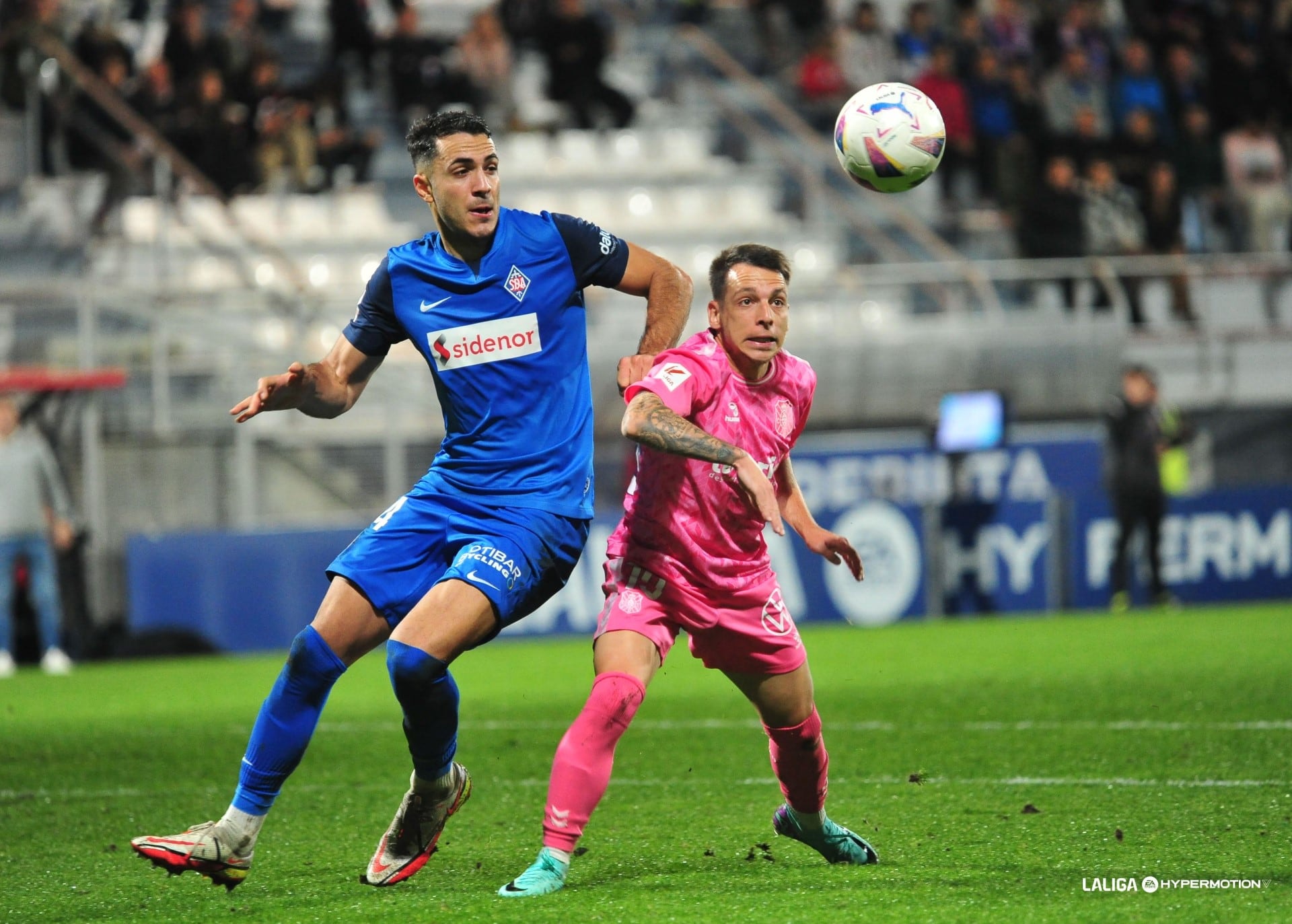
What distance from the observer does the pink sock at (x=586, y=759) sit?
16.3 ft

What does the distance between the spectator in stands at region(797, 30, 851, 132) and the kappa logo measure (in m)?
15.2

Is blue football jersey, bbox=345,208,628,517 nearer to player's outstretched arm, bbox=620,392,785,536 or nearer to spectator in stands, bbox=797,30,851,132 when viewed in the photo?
player's outstretched arm, bbox=620,392,785,536

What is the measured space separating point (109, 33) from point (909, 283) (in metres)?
8.37

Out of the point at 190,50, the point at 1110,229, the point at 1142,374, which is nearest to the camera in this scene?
the point at 1142,374

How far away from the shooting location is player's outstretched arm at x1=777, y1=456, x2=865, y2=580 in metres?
5.17

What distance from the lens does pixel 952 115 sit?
19.7m

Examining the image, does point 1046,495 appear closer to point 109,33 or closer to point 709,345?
point 109,33

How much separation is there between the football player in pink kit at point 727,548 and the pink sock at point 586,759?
1cm

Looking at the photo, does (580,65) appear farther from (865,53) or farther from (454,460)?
(454,460)

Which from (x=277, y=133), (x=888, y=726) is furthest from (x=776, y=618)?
(x=277, y=133)

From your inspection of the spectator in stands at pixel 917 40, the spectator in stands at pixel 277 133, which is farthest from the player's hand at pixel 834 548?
the spectator in stands at pixel 917 40

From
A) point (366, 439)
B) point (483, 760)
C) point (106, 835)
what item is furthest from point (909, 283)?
point (106, 835)

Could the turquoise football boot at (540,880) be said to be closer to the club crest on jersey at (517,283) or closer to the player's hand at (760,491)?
the player's hand at (760,491)

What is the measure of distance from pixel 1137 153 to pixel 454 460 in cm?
1574
